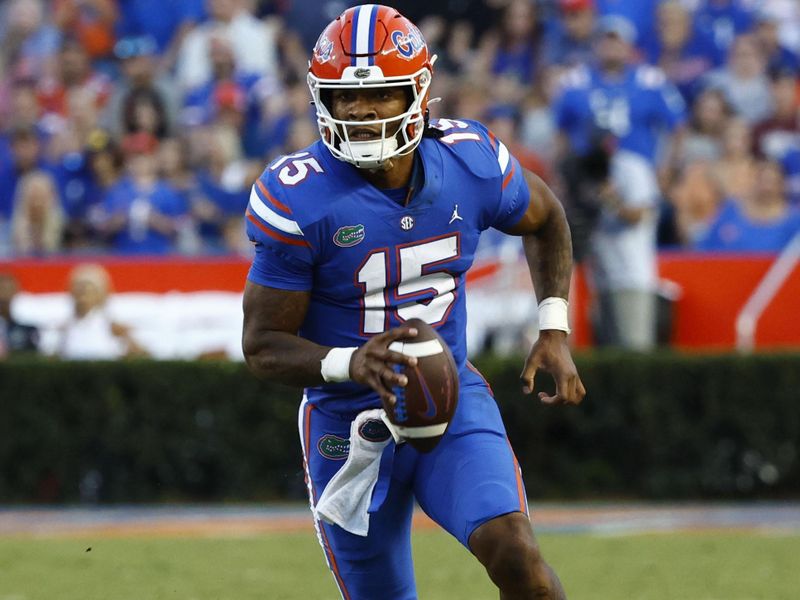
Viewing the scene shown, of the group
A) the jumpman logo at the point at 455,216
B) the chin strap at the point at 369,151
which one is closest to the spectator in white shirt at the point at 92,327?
the jumpman logo at the point at 455,216

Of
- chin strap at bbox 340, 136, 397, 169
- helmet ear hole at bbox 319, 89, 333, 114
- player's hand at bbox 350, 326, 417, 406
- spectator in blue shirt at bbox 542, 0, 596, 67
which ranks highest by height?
helmet ear hole at bbox 319, 89, 333, 114

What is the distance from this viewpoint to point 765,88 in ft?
38.2

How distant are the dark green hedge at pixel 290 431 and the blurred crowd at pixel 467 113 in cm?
109

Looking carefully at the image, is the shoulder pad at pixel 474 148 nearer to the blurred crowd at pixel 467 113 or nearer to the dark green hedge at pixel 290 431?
the dark green hedge at pixel 290 431

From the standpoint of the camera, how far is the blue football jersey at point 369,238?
421cm

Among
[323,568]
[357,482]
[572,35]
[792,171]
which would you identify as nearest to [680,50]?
[572,35]

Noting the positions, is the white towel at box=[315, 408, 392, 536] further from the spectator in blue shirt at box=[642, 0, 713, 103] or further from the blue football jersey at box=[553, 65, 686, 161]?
the spectator in blue shirt at box=[642, 0, 713, 103]

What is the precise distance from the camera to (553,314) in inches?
183

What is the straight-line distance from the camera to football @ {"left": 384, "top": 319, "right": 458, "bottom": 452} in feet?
13.0

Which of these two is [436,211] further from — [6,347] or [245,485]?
[6,347]

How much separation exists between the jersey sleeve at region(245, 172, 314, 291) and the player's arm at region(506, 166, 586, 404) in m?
0.75

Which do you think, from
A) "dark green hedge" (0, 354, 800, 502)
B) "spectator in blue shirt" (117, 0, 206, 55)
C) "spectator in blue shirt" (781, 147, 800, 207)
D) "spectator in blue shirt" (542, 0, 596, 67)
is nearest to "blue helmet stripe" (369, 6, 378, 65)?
"dark green hedge" (0, 354, 800, 502)

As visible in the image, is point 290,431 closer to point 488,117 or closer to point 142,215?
point 142,215

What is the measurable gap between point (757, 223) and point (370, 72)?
703 centimetres
